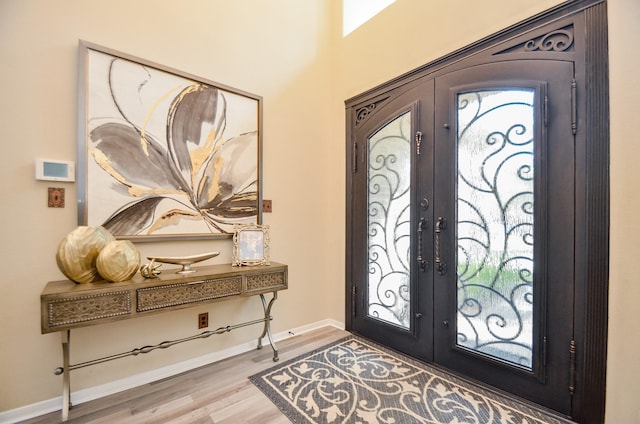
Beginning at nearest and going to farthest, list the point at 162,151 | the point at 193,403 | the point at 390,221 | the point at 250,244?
the point at 193,403
the point at 162,151
the point at 250,244
the point at 390,221

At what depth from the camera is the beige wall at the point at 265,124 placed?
1.50 meters

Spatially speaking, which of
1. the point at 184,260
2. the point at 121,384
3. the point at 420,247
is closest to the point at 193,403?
the point at 121,384

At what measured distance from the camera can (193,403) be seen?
6.05 feet

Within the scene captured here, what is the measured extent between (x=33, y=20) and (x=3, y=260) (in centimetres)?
145

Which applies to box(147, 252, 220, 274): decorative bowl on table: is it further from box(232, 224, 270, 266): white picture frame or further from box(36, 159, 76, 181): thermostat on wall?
box(36, 159, 76, 181): thermostat on wall

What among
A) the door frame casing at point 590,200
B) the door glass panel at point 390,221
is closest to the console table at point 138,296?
the door glass panel at point 390,221

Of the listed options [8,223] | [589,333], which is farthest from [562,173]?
[8,223]

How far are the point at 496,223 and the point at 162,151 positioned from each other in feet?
8.08

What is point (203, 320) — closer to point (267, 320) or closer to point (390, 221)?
point (267, 320)

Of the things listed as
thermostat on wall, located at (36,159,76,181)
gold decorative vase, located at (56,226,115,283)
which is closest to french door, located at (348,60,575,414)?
gold decorative vase, located at (56,226,115,283)

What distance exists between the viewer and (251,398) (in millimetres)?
1896

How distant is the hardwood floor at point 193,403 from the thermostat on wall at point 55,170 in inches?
56.8

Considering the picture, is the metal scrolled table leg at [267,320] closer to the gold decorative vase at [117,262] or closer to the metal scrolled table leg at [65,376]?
the gold decorative vase at [117,262]

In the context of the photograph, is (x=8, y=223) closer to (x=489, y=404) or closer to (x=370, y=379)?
(x=370, y=379)
